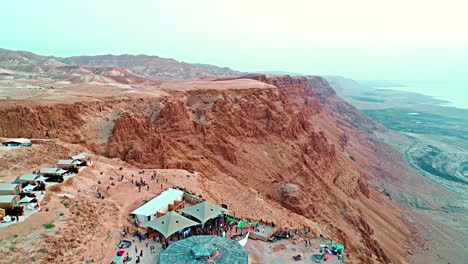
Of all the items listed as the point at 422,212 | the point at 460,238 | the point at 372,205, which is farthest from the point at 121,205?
the point at 422,212

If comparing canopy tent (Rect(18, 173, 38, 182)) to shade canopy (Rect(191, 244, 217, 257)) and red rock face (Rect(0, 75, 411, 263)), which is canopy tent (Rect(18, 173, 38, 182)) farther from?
shade canopy (Rect(191, 244, 217, 257))

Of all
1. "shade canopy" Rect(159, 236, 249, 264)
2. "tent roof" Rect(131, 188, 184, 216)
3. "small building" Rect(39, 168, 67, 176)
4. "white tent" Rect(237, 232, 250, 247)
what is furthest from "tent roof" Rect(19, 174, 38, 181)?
"white tent" Rect(237, 232, 250, 247)

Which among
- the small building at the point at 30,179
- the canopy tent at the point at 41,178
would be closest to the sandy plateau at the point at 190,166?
the canopy tent at the point at 41,178

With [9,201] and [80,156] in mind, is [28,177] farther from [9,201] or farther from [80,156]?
[80,156]

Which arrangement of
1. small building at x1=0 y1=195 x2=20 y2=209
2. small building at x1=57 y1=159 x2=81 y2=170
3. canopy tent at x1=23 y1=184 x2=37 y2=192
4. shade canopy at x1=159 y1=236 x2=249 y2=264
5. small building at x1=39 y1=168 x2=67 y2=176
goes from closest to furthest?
1. shade canopy at x1=159 y1=236 x2=249 y2=264
2. small building at x1=0 y1=195 x2=20 y2=209
3. canopy tent at x1=23 y1=184 x2=37 y2=192
4. small building at x1=39 y1=168 x2=67 y2=176
5. small building at x1=57 y1=159 x2=81 y2=170

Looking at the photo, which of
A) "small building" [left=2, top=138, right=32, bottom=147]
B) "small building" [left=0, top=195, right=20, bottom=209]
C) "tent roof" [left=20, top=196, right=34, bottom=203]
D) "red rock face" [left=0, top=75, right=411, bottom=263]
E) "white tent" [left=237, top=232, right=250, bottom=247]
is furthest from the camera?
"red rock face" [left=0, top=75, right=411, bottom=263]

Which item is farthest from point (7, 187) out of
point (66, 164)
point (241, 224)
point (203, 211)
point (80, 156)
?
point (241, 224)
